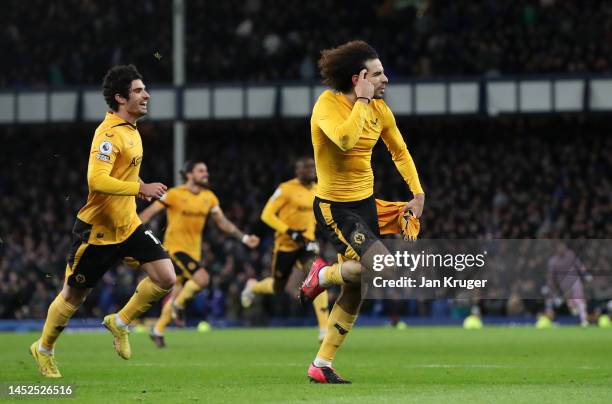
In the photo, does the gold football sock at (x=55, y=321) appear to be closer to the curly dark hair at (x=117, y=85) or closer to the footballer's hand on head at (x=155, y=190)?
the footballer's hand on head at (x=155, y=190)

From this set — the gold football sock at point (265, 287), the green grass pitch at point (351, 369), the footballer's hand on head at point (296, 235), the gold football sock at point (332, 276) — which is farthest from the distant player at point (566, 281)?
the gold football sock at point (332, 276)

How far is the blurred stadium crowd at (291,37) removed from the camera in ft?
115

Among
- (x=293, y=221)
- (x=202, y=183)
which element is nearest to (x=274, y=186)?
(x=293, y=221)

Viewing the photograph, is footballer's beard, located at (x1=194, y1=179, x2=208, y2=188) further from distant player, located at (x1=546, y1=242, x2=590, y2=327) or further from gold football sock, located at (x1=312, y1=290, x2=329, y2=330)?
distant player, located at (x1=546, y1=242, x2=590, y2=327)

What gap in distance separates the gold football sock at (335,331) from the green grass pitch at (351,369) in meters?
0.34

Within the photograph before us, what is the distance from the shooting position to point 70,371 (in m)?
11.7

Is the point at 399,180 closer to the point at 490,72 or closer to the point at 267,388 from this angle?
the point at 490,72

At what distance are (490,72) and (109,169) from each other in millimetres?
26362

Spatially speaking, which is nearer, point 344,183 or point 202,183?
point 344,183

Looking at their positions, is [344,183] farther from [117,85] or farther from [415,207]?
[117,85]

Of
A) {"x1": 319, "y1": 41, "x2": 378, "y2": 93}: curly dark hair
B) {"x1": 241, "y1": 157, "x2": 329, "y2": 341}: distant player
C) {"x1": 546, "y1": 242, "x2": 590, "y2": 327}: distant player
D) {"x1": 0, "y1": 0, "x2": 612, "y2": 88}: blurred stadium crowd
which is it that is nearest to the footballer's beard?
{"x1": 241, "y1": 157, "x2": 329, "y2": 341}: distant player

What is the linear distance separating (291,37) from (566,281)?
15.2m

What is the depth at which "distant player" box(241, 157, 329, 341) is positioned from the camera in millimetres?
17438

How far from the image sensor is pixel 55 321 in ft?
35.7
